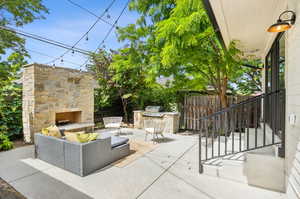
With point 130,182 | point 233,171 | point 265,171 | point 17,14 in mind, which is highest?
point 17,14

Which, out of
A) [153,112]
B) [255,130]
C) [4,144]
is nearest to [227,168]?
[255,130]

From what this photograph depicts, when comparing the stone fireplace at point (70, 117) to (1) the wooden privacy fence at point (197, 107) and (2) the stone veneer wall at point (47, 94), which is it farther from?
(1) the wooden privacy fence at point (197, 107)

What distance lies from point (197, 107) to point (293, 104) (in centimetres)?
510

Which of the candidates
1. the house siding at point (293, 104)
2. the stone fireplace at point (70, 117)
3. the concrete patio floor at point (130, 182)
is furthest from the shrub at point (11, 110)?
the house siding at point (293, 104)

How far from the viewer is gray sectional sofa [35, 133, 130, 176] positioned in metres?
2.98

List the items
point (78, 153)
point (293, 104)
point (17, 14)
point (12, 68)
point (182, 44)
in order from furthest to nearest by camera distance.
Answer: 1. point (12, 68)
2. point (17, 14)
3. point (182, 44)
4. point (78, 153)
5. point (293, 104)

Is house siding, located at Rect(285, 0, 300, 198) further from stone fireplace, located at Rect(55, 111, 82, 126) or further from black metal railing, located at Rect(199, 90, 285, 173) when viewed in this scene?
stone fireplace, located at Rect(55, 111, 82, 126)

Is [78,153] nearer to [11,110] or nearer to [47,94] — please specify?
[47,94]

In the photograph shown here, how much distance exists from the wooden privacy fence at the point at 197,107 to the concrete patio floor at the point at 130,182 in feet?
11.6

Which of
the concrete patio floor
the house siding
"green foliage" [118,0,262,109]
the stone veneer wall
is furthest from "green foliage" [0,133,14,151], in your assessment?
the house siding

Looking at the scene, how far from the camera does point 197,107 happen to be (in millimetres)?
7016

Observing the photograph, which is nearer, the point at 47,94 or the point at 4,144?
the point at 4,144

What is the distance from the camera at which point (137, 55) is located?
6043 mm

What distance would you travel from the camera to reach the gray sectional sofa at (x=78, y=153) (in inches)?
117
